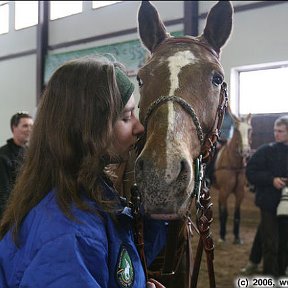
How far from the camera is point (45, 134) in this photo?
26.8 inches

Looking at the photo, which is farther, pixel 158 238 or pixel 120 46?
pixel 120 46

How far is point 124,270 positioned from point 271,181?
60.1 inches

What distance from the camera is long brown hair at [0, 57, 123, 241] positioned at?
2.13 ft

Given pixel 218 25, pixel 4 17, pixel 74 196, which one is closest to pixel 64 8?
pixel 4 17

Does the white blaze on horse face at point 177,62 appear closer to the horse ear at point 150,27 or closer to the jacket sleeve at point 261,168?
the horse ear at point 150,27

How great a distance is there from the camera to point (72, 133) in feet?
2.15

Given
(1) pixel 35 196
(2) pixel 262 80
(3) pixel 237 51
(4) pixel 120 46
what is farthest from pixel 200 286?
(4) pixel 120 46

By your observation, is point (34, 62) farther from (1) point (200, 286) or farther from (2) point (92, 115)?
(2) point (92, 115)

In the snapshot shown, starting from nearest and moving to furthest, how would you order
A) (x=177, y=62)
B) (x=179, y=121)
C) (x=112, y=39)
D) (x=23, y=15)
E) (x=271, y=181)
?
(x=179, y=121) < (x=177, y=62) < (x=271, y=181) < (x=23, y=15) < (x=112, y=39)

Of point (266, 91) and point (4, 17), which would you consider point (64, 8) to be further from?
point (266, 91)

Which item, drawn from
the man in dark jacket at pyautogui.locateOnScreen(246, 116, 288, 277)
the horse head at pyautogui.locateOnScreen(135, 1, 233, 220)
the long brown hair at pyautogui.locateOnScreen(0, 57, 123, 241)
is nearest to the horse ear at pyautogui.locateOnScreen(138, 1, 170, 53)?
the horse head at pyautogui.locateOnScreen(135, 1, 233, 220)

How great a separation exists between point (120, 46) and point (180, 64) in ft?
11.3

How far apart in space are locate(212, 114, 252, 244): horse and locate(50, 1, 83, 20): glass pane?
2.07m

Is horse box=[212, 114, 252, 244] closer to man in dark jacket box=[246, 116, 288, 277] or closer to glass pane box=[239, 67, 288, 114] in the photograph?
man in dark jacket box=[246, 116, 288, 277]
